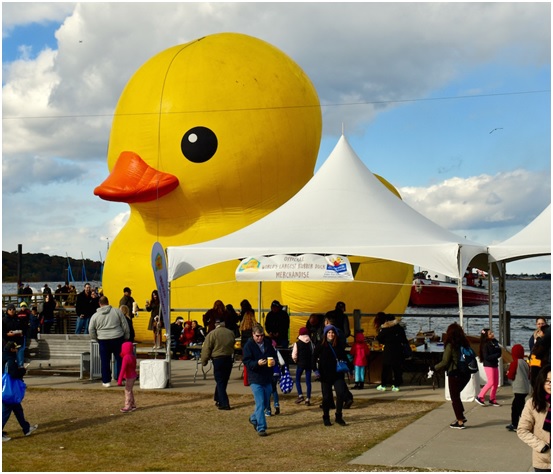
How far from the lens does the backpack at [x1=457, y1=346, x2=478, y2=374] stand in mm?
10477

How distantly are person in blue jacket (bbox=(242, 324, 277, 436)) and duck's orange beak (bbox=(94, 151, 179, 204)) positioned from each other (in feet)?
26.8

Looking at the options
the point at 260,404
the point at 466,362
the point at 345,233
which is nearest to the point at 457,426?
the point at 466,362

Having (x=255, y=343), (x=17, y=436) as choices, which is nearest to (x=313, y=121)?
(x=255, y=343)

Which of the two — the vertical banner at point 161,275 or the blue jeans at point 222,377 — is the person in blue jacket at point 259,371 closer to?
the blue jeans at point 222,377

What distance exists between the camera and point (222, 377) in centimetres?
1179

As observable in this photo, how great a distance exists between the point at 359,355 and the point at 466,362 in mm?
3022

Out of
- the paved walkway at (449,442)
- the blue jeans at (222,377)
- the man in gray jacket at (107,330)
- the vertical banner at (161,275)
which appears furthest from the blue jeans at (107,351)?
the blue jeans at (222,377)

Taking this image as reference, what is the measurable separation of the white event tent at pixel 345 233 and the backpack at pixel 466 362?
2.04m

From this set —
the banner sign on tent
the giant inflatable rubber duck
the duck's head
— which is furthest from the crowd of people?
the duck's head

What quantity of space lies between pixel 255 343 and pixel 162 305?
3786 mm

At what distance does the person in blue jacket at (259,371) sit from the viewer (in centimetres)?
1006

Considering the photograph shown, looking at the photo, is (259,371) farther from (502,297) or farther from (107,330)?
(502,297)

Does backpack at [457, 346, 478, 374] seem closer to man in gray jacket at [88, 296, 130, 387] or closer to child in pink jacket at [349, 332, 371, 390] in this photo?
child in pink jacket at [349, 332, 371, 390]

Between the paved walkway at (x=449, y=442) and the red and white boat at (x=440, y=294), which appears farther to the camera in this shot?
the red and white boat at (x=440, y=294)
